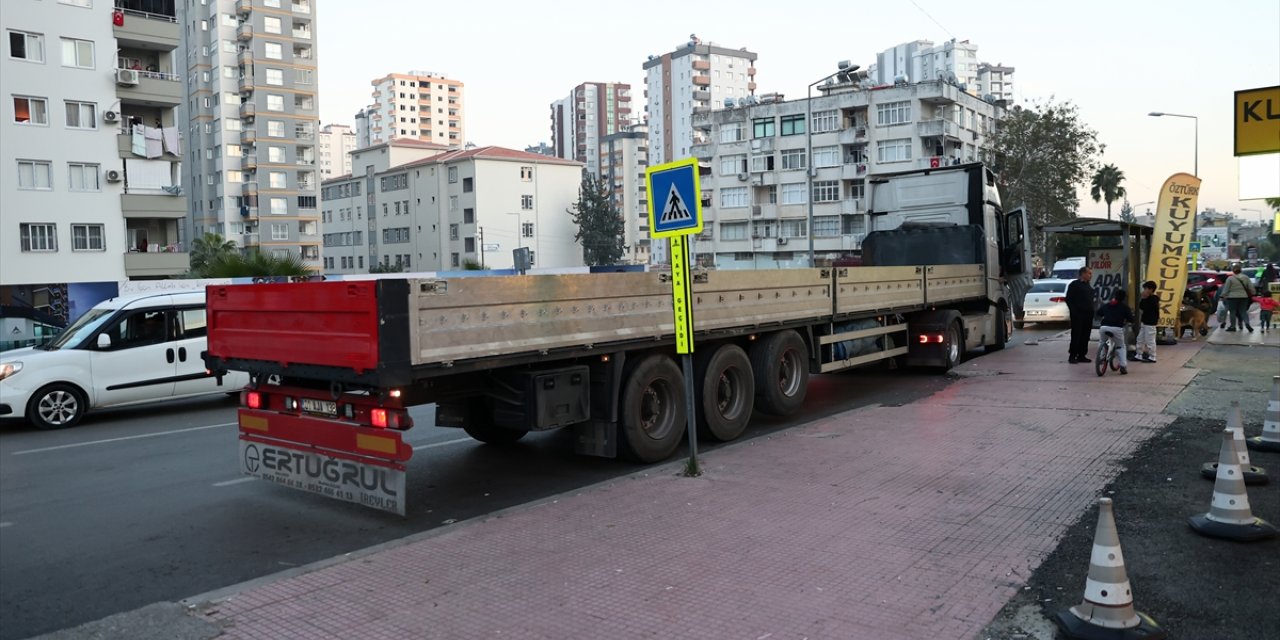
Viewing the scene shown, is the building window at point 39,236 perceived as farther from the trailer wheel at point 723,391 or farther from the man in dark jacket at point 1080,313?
the man in dark jacket at point 1080,313

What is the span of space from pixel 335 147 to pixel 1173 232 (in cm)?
18694

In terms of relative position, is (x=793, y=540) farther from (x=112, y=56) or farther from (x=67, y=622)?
(x=112, y=56)

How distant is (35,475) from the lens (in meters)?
9.01

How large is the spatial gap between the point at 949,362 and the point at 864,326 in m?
2.77

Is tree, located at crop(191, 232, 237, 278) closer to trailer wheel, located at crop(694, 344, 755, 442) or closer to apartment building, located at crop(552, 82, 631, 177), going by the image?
trailer wheel, located at crop(694, 344, 755, 442)

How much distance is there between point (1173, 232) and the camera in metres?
18.2

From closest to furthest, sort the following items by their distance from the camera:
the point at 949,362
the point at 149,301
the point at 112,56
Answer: the point at 149,301 → the point at 949,362 → the point at 112,56

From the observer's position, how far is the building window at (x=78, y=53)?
3769 centimetres

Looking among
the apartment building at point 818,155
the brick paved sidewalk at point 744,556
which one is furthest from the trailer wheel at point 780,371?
the apartment building at point 818,155

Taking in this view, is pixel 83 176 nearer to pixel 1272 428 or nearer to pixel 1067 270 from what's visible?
pixel 1067 270

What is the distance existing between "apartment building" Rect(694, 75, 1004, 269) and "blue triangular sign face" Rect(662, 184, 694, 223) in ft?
187

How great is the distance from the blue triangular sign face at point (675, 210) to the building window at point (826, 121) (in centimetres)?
6669

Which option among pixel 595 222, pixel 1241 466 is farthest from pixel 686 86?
pixel 1241 466

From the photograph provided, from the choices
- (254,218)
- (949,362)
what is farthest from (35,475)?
(254,218)
